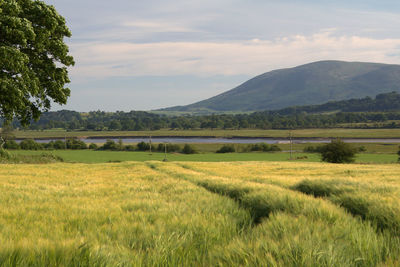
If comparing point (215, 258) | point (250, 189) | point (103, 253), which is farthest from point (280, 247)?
point (250, 189)

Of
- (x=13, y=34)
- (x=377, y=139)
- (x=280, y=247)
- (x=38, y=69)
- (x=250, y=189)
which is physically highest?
(x=13, y=34)

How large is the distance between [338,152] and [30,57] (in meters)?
71.9

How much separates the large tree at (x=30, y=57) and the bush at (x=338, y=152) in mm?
68913

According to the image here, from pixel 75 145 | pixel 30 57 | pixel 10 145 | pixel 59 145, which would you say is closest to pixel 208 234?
pixel 30 57

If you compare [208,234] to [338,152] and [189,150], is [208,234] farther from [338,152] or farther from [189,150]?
[189,150]

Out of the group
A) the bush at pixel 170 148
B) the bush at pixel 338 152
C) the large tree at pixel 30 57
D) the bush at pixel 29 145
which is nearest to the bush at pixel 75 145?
the bush at pixel 29 145

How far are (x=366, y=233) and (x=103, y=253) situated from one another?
3576 mm

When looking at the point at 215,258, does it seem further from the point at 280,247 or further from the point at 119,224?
the point at 119,224

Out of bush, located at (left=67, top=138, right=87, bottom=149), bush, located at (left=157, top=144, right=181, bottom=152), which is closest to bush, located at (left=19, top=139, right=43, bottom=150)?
bush, located at (left=67, top=138, right=87, bottom=149)

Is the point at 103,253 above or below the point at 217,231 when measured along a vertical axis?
above

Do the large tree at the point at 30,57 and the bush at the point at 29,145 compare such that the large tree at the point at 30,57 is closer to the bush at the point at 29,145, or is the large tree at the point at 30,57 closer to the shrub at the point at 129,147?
the bush at the point at 29,145

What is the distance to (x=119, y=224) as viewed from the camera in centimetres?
578

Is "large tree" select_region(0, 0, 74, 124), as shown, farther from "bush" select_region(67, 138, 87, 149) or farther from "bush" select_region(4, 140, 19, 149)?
"bush" select_region(67, 138, 87, 149)

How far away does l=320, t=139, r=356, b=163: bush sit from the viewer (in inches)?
3059
